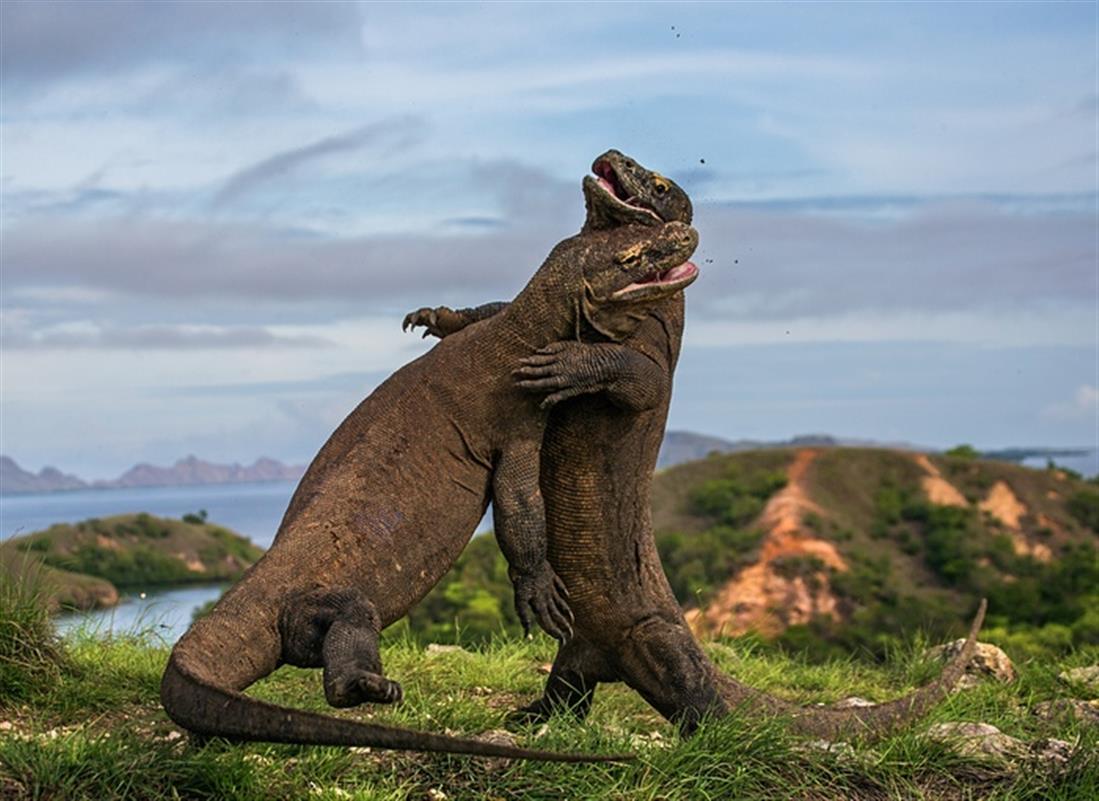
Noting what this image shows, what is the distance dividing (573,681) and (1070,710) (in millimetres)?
2738

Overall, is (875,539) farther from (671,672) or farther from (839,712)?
(671,672)

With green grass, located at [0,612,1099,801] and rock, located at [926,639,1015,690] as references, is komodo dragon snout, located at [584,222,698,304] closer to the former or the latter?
green grass, located at [0,612,1099,801]

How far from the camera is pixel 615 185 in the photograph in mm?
7578

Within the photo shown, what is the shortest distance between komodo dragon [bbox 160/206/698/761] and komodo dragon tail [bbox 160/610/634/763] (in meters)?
0.02

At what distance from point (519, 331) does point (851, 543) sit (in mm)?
30260

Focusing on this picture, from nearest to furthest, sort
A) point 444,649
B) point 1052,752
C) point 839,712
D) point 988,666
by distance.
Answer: point 1052,752
point 839,712
point 988,666
point 444,649

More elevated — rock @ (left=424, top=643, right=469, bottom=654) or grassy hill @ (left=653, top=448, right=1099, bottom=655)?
rock @ (left=424, top=643, right=469, bottom=654)

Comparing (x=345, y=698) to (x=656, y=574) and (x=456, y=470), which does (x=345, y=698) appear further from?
(x=656, y=574)

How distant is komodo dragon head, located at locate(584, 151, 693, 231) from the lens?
24.6 ft

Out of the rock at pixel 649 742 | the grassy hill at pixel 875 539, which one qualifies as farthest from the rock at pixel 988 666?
the grassy hill at pixel 875 539

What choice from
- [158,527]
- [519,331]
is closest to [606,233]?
[519,331]

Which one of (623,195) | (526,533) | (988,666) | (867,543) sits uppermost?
(623,195)

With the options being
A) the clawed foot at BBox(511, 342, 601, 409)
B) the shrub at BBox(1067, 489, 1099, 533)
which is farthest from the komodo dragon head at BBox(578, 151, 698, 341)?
the shrub at BBox(1067, 489, 1099, 533)

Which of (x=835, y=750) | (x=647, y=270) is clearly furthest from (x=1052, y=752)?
(x=647, y=270)
